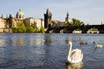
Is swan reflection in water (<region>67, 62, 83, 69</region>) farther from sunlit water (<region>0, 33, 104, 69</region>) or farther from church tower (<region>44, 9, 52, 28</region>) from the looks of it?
church tower (<region>44, 9, 52, 28</region>)

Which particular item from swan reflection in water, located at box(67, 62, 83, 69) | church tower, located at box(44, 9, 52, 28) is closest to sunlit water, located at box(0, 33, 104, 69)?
swan reflection in water, located at box(67, 62, 83, 69)

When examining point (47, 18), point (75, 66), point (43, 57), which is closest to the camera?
point (75, 66)

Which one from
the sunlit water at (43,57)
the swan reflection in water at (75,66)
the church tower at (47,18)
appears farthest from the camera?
the church tower at (47,18)

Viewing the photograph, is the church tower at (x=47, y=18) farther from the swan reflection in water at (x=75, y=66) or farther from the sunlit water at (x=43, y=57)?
the swan reflection in water at (x=75, y=66)

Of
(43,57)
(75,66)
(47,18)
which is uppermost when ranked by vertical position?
(47,18)

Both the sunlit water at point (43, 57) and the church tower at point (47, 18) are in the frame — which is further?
the church tower at point (47, 18)

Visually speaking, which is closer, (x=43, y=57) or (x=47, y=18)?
(x=43, y=57)

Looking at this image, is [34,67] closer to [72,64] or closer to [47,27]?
[72,64]

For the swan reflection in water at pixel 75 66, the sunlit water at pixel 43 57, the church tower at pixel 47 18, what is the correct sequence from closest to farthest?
the swan reflection in water at pixel 75 66 < the sunlit water at pixel 43 57 < the church tower at pixel 47 18

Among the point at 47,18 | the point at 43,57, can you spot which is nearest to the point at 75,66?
the point at 43,57

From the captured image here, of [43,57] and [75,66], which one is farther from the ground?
[75,66]

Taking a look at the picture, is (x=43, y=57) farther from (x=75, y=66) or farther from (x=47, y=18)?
(x=47, y=18)

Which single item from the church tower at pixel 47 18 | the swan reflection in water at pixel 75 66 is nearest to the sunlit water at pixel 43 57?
the swan reflection in water at pixel 75 66

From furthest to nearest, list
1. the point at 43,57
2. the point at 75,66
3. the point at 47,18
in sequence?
the point at 47,18
the point at 43,57
the point at 75,66
